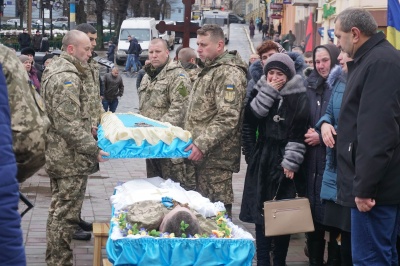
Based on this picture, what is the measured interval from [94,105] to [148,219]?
87.0 inches

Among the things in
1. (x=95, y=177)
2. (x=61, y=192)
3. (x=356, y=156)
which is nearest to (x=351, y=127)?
(x=356, y=156)

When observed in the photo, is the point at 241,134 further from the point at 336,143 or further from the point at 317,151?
the point at 336,143

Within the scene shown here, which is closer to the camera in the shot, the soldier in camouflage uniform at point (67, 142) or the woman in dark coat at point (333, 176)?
the woman in dark coat at point (333, 176)

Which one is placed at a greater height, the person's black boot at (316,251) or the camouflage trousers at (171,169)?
the camouflage trousers at (171,169)

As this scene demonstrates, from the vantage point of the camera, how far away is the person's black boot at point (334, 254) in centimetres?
721

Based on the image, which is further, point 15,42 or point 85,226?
point 15,42

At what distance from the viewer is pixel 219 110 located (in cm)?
688

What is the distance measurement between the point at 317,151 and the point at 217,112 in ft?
2.94

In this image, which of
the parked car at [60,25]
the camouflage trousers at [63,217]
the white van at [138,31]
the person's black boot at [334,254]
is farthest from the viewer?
the parked car at [60,25]

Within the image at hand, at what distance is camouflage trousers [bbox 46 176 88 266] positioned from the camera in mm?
6828

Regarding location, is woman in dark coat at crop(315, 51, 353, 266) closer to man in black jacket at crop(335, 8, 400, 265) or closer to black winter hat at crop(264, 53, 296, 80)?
black winter hat at crop(264, 53, 296, 80)

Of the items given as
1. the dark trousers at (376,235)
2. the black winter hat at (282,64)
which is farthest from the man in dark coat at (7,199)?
the black winter hat at (282,64)

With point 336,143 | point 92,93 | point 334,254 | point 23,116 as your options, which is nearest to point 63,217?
point 92,93

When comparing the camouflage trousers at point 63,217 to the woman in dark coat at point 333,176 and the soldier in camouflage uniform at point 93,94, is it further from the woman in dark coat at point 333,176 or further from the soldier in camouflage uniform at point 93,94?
the woman in dark coat at point 333,176
